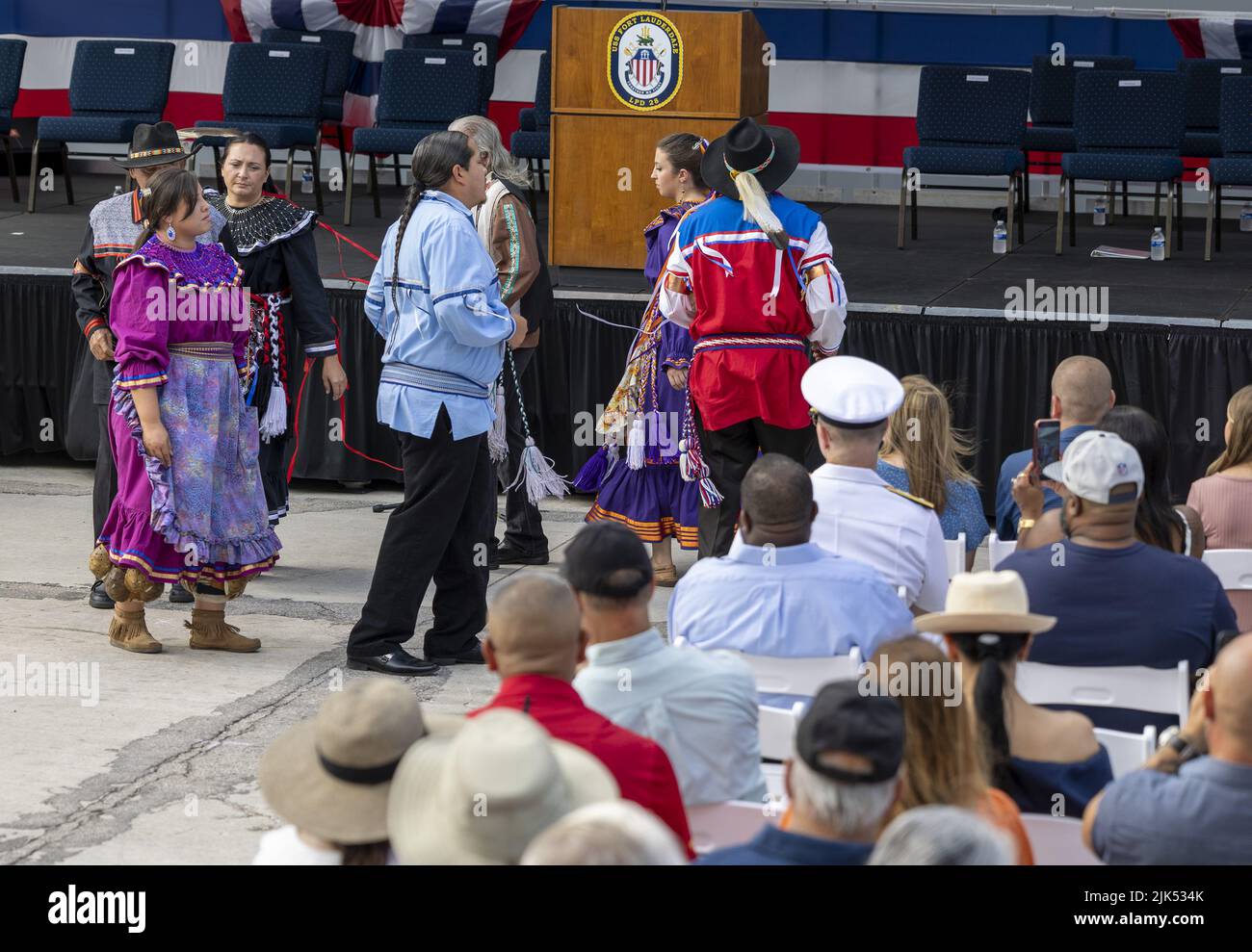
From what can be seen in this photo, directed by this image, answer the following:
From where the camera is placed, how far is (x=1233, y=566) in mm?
4129

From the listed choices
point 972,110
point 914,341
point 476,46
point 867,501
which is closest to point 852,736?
point 867,501

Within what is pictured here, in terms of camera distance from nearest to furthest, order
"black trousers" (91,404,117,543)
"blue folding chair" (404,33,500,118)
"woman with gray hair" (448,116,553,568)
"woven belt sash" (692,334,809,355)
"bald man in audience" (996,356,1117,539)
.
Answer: "bald man in audience" (996,356,1117,539), "woven belt sash" (692,334,809,355), "black trousers" (91,404,117,543), "woman with gray hair" (448,116,553,568), "blue folding chair" (404,33,500,118)

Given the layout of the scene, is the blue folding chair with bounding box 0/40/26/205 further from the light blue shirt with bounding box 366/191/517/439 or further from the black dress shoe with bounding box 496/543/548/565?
the light blue shirt with bounding box 366/191/517/439

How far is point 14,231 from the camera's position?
31.3ft

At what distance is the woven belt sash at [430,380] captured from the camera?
5.12 m

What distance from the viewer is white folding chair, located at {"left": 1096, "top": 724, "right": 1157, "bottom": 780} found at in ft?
9.94

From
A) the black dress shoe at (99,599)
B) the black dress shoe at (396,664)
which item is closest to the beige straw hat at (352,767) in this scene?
the black dress shoe at (396,664)

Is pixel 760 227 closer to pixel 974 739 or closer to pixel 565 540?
pixel 565 540

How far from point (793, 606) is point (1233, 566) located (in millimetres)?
1291

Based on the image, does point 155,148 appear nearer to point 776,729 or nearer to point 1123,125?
point 776,729

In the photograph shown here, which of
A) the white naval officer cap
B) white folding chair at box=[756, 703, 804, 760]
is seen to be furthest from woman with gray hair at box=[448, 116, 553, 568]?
white folding chair at box=[756, 703, 804, 760]

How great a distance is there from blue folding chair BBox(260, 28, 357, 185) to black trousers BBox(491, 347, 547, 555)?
429cm

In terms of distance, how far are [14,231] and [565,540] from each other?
4237 millimetres

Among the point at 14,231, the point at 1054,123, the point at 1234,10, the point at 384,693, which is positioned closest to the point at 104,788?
the point at 384,693
